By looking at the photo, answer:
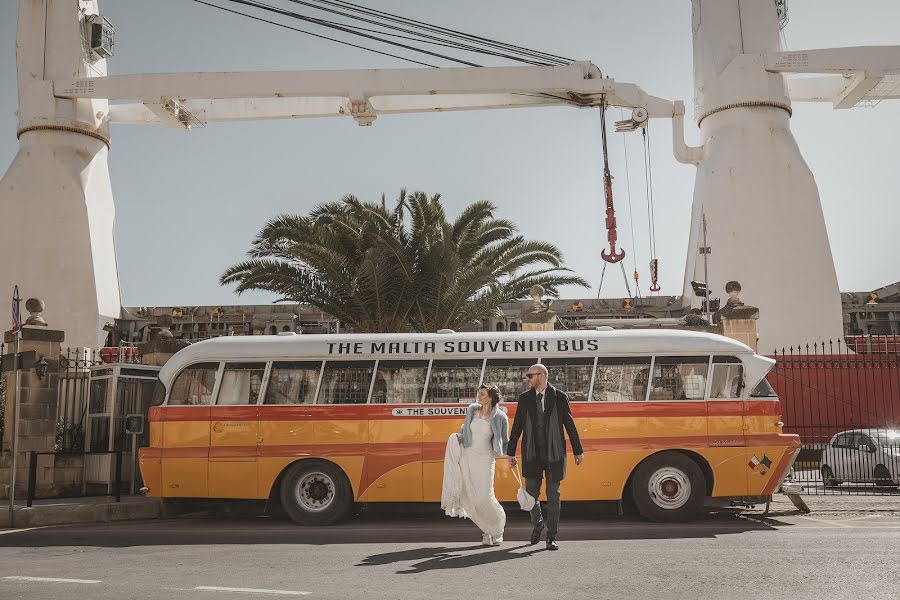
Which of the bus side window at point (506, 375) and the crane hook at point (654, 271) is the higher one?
the crane hook at point (654, 271)

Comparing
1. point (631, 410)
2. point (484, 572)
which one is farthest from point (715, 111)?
point (484, 572)

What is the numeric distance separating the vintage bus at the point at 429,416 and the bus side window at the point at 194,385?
0.07ft

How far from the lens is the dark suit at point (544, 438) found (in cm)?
930

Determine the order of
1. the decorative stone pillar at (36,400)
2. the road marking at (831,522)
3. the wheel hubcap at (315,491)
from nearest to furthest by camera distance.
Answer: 1. the road marking at (831,522)
2. the wheel hubcap at (315,491)
3. the decorative stone pillar at (36,400)

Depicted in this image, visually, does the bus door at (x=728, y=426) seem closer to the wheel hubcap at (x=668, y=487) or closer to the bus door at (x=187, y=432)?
the wheel hubcap at (x=668, y=487)

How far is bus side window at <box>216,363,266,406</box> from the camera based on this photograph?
12500mm

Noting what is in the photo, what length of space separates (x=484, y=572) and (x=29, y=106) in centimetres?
3057

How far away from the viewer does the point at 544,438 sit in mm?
9336

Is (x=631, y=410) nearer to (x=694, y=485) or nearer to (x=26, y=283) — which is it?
(x=694, y=485)

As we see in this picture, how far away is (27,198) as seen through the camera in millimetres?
32875

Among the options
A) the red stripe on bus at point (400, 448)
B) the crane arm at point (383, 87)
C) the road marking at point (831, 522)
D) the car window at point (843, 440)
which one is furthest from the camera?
Result: the crane arm at point (383, 87)

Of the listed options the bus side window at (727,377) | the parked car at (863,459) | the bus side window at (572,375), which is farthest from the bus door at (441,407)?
the parked car at (863,459)

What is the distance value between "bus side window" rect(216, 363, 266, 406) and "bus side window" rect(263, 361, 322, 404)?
177mm

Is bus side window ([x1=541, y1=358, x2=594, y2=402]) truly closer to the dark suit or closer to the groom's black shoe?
the dark suit
